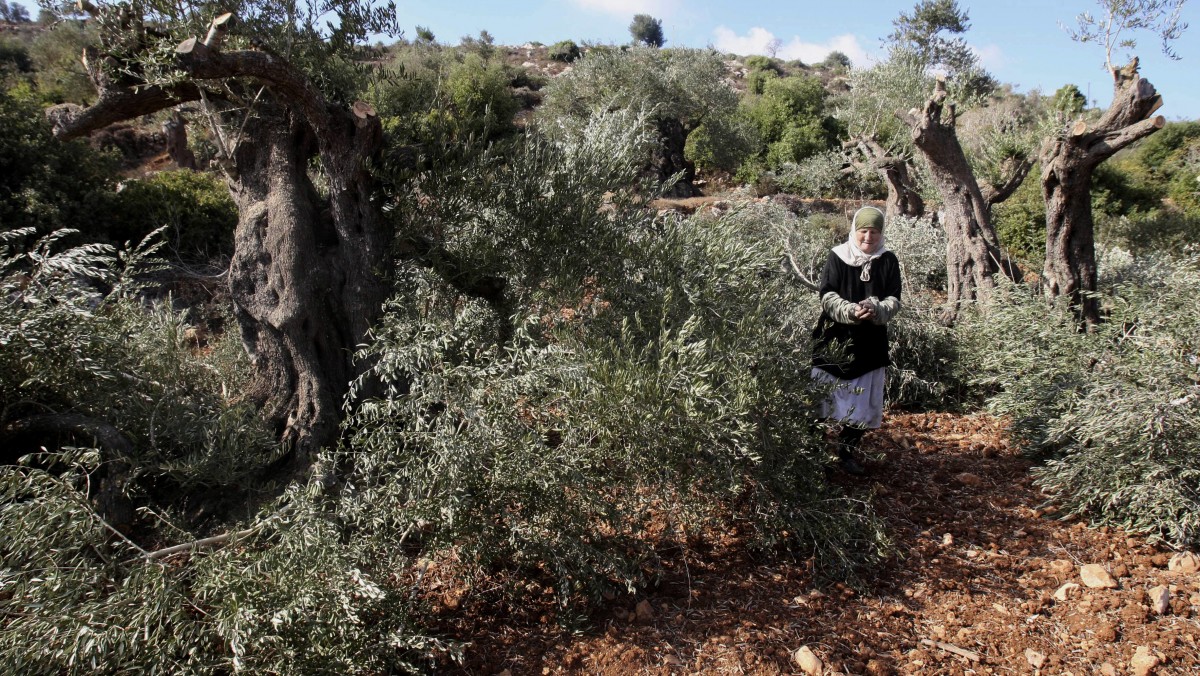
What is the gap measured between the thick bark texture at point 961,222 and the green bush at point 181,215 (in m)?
8.15

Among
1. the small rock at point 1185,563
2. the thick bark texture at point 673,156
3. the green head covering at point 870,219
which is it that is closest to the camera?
the small rock at point 1185,563

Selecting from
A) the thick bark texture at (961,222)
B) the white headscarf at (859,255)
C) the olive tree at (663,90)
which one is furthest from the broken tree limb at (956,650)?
the olive tree at (663,90)

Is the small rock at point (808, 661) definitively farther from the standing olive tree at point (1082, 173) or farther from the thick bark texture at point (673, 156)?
the thick bark texture at point (673, 156)

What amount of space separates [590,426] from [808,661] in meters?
1.20

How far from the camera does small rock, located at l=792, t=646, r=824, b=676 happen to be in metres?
2.54

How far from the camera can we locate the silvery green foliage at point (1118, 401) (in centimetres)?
323

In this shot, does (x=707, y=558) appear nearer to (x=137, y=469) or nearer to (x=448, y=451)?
(x=448, y=451)

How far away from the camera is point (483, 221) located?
3.77 m

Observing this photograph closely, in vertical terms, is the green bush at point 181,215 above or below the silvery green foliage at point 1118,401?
above

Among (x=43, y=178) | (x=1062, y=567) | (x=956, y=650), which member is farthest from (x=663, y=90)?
(x=956, y=650)

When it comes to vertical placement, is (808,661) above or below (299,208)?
below

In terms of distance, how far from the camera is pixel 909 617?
9.37 feet

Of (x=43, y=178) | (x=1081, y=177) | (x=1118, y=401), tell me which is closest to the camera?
(x=1118, y=401)

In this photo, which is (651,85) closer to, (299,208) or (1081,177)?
(1081,177)
